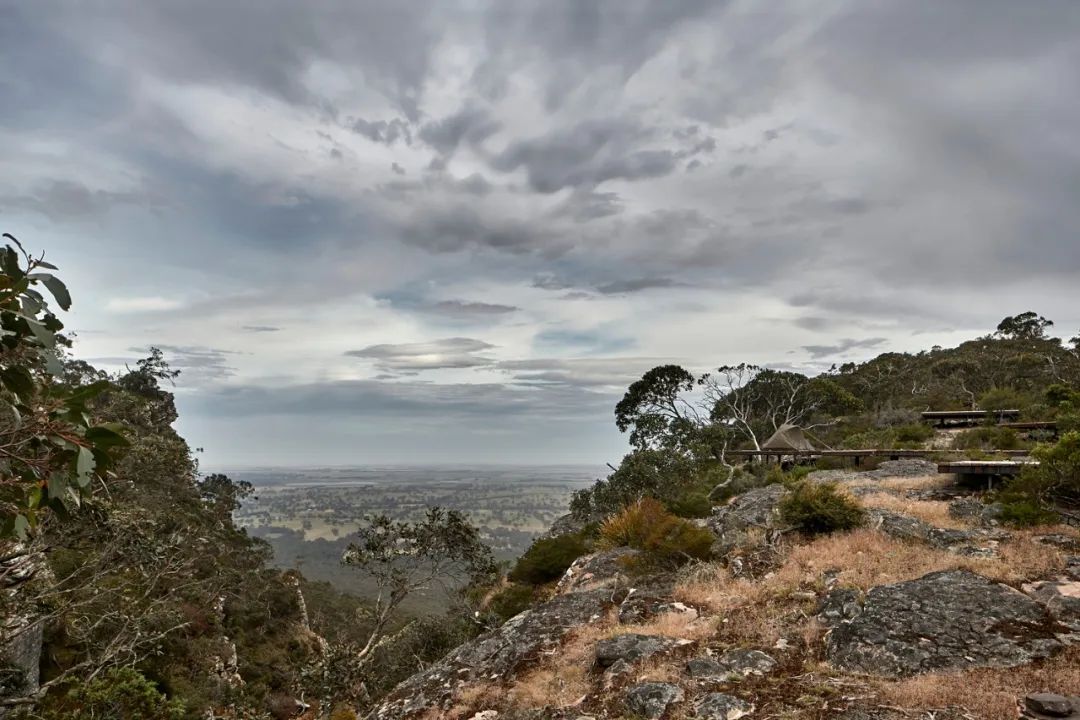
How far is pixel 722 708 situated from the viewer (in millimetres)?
6504

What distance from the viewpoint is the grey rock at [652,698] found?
6.80 m

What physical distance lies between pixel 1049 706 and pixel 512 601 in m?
14.9

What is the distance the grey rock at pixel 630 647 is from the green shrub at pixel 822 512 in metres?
6.55

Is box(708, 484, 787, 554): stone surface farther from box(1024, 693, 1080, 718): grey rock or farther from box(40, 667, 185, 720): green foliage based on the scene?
box(40, 667, 185, 720): green foliage

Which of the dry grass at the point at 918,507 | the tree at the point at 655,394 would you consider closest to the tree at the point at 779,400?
the tree at the point at 655,394

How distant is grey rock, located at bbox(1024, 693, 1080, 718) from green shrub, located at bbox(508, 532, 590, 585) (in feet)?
50.9

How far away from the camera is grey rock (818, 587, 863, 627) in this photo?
27.5ft

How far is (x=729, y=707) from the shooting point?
6.50 m

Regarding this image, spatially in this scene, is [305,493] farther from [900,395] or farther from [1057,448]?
[1057,448]

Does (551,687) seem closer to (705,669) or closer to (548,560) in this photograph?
(705,669)

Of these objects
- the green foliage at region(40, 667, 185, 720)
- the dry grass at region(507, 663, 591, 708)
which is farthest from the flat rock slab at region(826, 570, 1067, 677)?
the green foliage at region(40, 667, 185, 720)

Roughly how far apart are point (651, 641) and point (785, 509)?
279 inches

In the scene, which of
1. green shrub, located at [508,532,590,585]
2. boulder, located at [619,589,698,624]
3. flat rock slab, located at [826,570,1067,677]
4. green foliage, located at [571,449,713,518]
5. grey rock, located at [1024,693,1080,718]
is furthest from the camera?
green foliage, located at [571,449,713,518]

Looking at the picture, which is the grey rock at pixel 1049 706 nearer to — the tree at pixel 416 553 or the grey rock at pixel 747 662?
the grey rock at pixel 747 662
